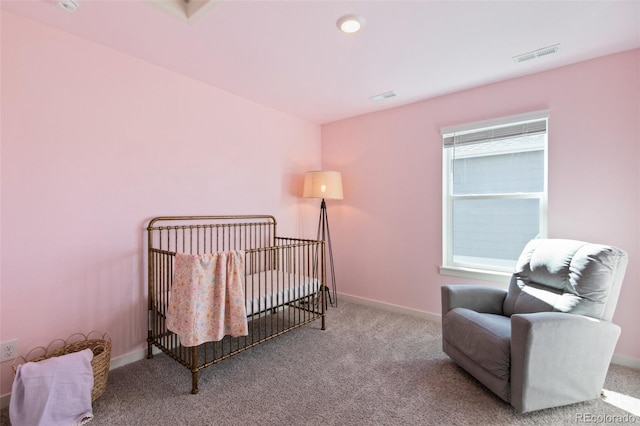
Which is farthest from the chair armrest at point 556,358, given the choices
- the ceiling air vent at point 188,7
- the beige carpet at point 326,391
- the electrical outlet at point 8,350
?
the electrical outlet at point 8,350

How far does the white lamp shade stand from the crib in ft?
2.00

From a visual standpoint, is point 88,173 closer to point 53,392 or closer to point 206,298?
point 206,298

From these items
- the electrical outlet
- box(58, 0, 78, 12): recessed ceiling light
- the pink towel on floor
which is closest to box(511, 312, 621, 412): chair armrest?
the pink towel on floor

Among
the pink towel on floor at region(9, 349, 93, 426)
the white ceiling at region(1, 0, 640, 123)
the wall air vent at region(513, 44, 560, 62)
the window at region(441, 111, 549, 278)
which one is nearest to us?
the pink towel on floor at region(9, 349, 93, 426)

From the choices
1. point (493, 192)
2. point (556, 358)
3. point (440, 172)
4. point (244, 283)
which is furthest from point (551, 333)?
point (244, 283)

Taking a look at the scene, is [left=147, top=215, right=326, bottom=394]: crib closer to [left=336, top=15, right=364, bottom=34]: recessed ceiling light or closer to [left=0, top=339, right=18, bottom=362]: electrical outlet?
[left=0, top=339, right=18, bottom=362]: electrical outlet

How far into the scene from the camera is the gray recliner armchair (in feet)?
5.35

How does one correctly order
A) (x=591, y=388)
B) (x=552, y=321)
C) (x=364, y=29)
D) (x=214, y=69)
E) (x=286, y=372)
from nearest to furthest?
(x=552, y=321) < (x=591, y=388) < (x=364, y=29) < (x=286, y=372) < (x=214, y=69)

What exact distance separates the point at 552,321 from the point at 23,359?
311 cm

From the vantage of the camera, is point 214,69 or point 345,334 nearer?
point 214,69

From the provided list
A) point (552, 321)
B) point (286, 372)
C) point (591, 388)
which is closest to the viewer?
point (552, 321)

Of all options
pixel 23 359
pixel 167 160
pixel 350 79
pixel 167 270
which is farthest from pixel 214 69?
pixel 23 359

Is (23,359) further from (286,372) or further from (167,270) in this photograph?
(286,372)

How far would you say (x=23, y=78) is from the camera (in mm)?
1801
